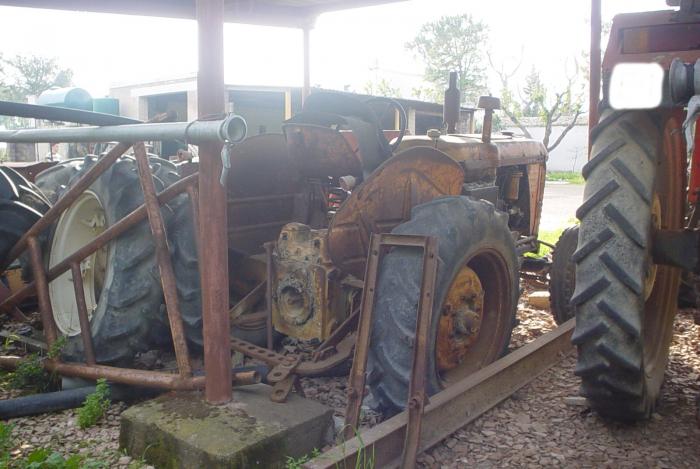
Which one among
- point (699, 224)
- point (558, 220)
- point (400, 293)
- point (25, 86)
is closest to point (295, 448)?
point (400, 293)

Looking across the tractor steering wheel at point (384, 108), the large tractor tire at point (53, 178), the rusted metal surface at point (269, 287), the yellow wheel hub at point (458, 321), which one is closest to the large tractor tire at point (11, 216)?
the large tractor tire at point (53, 178)

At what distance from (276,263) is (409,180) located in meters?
0.87

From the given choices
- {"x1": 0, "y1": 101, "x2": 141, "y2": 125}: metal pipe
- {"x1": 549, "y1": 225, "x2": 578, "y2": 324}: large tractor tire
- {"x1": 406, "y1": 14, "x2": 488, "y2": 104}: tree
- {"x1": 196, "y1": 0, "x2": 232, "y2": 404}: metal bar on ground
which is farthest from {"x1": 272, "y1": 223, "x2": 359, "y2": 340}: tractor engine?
{"x1": 406, "y1": 14, "x2": 488, "y2": 104}: tree

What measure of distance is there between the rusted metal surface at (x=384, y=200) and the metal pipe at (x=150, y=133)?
0.82m

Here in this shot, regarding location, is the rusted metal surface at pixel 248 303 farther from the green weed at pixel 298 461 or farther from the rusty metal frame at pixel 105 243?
the green weed at pixel 298 461

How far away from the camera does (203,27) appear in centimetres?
271

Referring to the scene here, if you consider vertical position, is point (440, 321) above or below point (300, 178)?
below

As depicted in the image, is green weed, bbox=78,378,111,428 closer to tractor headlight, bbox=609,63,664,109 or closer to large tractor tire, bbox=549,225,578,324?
tractor headlight, bbox=609,63,664,109

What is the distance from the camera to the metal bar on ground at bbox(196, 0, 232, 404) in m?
2.72

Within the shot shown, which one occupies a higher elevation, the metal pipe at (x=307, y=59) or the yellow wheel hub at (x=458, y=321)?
the metal pipe at (x=307, y=59)

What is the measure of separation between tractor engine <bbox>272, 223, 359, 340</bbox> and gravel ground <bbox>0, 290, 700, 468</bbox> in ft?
1.55

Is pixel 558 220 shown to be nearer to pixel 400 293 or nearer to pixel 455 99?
pixel 455 99

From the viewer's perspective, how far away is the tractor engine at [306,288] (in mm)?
3416

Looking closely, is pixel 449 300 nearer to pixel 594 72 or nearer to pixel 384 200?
pixel 384 200
